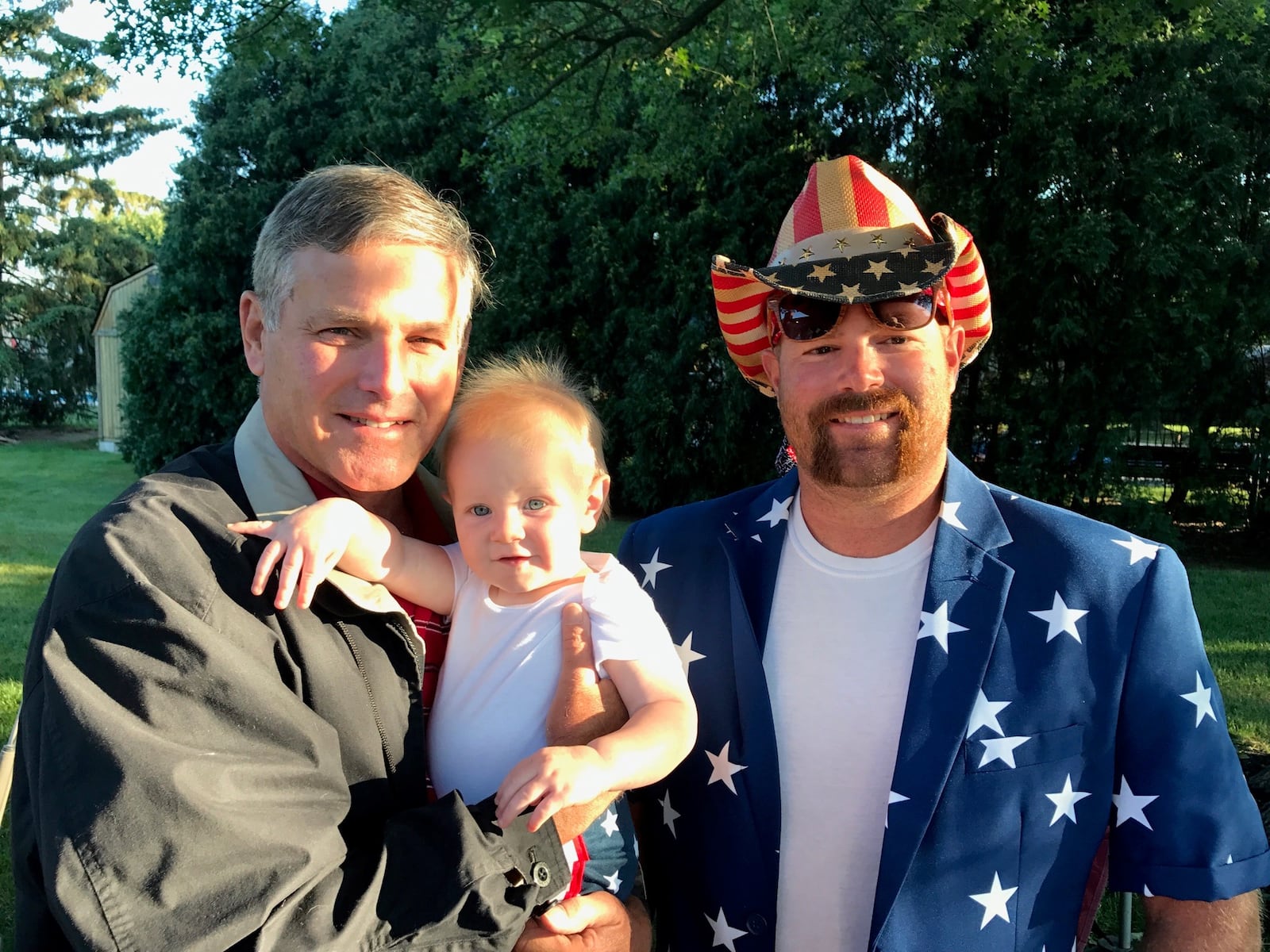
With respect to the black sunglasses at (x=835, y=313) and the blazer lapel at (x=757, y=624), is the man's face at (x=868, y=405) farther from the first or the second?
the blazer lapel at (x=757, y=624)

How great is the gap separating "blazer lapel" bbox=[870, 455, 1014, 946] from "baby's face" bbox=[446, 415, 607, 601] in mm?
783

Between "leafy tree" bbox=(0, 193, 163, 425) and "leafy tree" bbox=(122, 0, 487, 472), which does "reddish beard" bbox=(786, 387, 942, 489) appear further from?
"leafy tree" bbox=(0, 193, 163, 425)

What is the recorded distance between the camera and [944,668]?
A: 7.25 feet

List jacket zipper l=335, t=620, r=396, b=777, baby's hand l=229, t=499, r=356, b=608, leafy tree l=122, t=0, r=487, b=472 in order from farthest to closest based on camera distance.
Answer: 1. leafy tree l=122, t=0, r=487, b=472
2. jacket zipper l=335, t=620, r=396, b=777
3. baby's hand l=229, t=499, r=356, b=608

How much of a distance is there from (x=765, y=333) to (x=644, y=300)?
37.3 ft

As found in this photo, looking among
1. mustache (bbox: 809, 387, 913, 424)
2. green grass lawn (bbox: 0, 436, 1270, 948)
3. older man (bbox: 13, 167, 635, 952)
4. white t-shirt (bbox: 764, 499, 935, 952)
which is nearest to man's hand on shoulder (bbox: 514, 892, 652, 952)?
older man (bbox: 13, 167, 635, 952)

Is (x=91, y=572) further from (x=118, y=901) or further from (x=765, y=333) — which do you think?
(x=765, y=333)

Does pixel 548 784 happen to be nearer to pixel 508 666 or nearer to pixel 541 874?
pixel 541 874

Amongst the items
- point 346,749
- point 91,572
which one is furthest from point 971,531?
point 91,572

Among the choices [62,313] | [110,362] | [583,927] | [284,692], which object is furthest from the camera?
[62,313]

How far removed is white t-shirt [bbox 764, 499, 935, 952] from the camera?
7.40 ft

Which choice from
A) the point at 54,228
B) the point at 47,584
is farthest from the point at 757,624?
the point at 54,228

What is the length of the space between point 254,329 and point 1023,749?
72.4 inches

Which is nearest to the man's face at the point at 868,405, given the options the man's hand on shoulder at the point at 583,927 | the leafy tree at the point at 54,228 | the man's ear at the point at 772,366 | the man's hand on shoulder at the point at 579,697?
the man's ear at the point at 772,366
